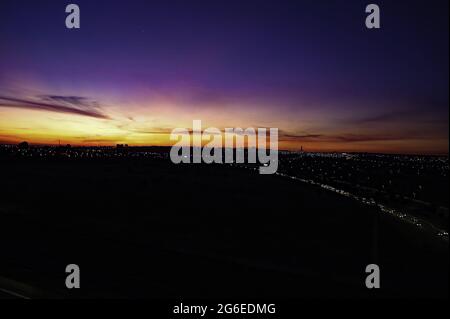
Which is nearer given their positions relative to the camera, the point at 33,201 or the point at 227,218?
the point at 227,218

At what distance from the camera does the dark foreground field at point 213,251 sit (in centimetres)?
953

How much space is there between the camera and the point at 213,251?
14141 millimetres

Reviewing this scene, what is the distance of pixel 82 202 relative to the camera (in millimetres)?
28031

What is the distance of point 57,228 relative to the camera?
16.1m

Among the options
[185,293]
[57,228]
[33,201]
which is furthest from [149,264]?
[33,201]

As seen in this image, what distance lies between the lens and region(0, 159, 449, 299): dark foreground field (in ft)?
31.3

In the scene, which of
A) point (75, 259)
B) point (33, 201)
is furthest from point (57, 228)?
point (33, 201)

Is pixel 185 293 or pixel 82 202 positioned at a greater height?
pixel 82 202

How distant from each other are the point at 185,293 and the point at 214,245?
20.5 feet
